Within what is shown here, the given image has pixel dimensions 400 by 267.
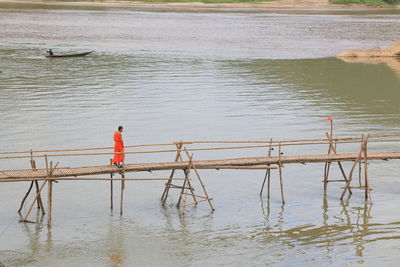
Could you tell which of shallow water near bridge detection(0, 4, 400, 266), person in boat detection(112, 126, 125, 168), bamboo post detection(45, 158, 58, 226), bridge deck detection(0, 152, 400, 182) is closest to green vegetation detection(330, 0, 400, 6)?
shallow water near bridge detection(0, 4, 400, 266)

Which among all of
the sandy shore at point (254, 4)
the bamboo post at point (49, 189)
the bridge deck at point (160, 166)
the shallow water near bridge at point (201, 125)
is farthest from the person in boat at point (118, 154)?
the sandy shore at point (254, 4)

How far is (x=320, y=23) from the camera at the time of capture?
308 ft

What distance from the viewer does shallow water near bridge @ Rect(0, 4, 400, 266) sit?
948 inches

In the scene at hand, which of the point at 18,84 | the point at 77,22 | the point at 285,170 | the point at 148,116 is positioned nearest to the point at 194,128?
the point at 148,116

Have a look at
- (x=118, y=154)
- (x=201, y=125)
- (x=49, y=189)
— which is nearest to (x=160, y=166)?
(x=118, y=154)

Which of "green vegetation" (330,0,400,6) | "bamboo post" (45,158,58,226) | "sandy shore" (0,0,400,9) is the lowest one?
"bamboo post" (45,158,58,226)

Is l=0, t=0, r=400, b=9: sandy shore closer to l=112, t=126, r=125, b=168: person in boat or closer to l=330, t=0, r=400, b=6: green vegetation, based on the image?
l=330, t=0, r=400, b=6: green vegetation

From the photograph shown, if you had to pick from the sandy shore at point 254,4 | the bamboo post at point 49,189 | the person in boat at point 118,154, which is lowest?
the bamboo post at point 49,189

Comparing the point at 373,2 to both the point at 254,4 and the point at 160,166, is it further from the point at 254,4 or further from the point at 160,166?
the point at 160,166

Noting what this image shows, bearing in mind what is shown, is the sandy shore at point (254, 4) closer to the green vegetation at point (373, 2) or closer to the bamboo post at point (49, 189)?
the green vegetation at point (373, 2)

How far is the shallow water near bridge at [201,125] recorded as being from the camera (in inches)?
948

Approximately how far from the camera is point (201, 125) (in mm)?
39938

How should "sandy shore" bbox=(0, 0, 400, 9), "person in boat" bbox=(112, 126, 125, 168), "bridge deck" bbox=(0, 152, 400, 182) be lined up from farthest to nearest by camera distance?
"sandy shore" bbox=(0, 0, 400, 9)
"person in boat" bbox=(112, 126, 125, 168)
"bridge deck" bbox=(0, 152, 400, 182)

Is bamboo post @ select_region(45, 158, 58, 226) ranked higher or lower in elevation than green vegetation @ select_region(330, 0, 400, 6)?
lower
